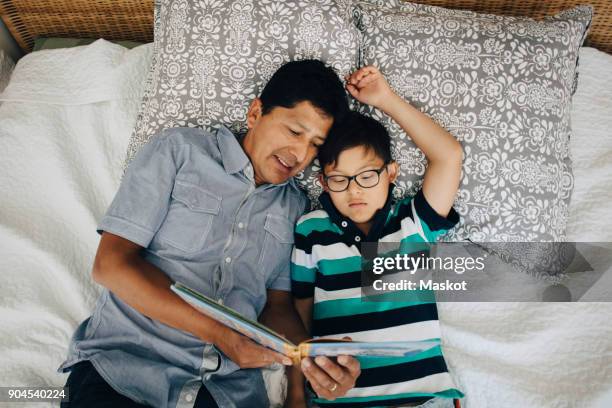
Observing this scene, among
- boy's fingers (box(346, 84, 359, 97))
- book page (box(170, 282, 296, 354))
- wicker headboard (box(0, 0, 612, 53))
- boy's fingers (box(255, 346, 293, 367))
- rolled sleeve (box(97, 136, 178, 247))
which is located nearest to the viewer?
book page (box(170, 282, 296, 354))

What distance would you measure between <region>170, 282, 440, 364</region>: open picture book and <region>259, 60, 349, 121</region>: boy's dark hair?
675 mm

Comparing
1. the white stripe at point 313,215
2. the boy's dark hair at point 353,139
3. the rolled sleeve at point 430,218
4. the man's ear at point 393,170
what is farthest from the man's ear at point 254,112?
the rolled sleeve at point 430,218

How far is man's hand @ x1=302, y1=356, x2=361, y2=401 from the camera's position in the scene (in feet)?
3.65

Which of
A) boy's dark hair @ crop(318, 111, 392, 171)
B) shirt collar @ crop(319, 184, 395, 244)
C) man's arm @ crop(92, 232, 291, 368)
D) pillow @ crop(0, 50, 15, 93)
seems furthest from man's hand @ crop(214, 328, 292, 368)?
pillow @ crop(0, 50, 15, 93)

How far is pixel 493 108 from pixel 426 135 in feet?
0.75

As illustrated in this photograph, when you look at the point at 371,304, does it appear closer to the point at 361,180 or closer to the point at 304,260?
the point at 304,260

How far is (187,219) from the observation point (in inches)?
54.9

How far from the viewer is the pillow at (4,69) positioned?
1.97m

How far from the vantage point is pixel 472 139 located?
1496 mm

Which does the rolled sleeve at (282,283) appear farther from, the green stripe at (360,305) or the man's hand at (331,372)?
the man's hand at (331,372)

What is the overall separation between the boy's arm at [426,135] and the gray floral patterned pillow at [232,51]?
3.7 inches

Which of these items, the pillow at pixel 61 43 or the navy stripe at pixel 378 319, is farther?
the pillow at pixel 61 43

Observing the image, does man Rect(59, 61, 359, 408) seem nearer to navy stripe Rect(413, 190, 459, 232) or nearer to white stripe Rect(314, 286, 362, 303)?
white stripe Rect(314, 286, 362, 303)

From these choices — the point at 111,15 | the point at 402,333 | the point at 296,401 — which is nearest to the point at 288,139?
the point at 402,333
